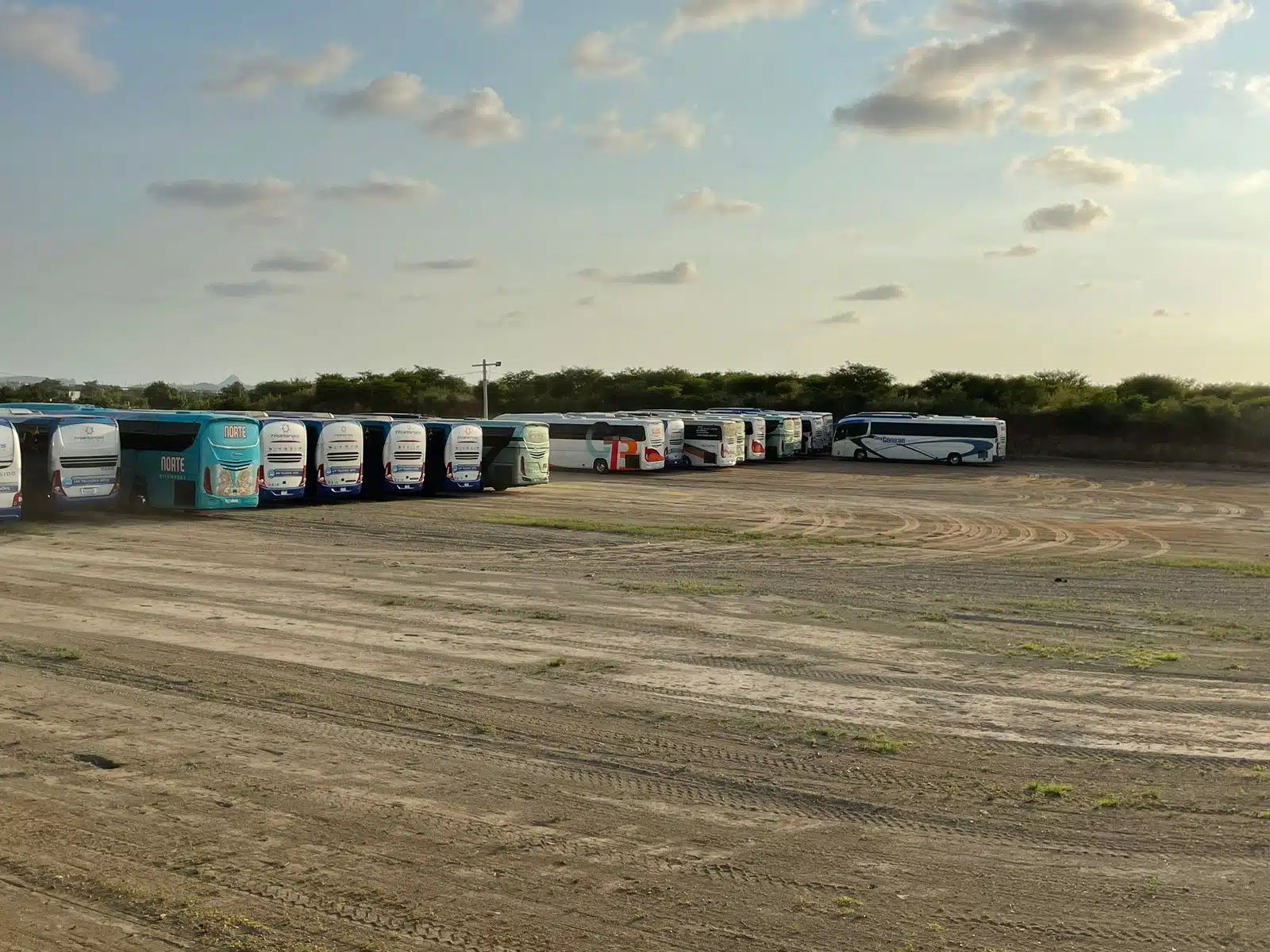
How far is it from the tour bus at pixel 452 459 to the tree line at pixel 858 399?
114ft

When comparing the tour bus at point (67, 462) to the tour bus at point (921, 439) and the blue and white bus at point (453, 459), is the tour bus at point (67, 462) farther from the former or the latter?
the tour bus at point (921, 439)

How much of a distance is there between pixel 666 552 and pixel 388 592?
7.22 m

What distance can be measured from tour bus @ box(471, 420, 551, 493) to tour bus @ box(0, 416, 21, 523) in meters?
14.3

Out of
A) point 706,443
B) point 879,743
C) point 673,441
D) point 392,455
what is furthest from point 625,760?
point 706,443

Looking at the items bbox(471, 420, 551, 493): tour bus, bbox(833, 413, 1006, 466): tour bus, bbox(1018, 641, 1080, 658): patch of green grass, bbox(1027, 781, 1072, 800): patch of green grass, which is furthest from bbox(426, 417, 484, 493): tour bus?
bbox(833, 413, 1006, 466): tour bus

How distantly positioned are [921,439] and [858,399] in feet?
63.3

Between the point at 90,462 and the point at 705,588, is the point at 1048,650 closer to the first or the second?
the point at 705,588

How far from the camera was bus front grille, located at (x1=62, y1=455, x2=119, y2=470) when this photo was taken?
24.7m

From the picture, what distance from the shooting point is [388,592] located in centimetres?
1571

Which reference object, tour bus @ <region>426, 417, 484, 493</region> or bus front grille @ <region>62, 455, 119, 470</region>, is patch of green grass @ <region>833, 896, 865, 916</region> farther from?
tour bus @ <region>426, 417, 484, 493</region>

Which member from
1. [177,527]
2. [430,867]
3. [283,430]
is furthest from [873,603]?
[283,430]

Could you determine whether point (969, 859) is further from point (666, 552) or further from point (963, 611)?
point (666, 552)

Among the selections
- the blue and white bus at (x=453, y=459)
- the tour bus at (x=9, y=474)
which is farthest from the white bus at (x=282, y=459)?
the tour bus at (x=9, y=474)

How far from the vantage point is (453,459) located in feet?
110
